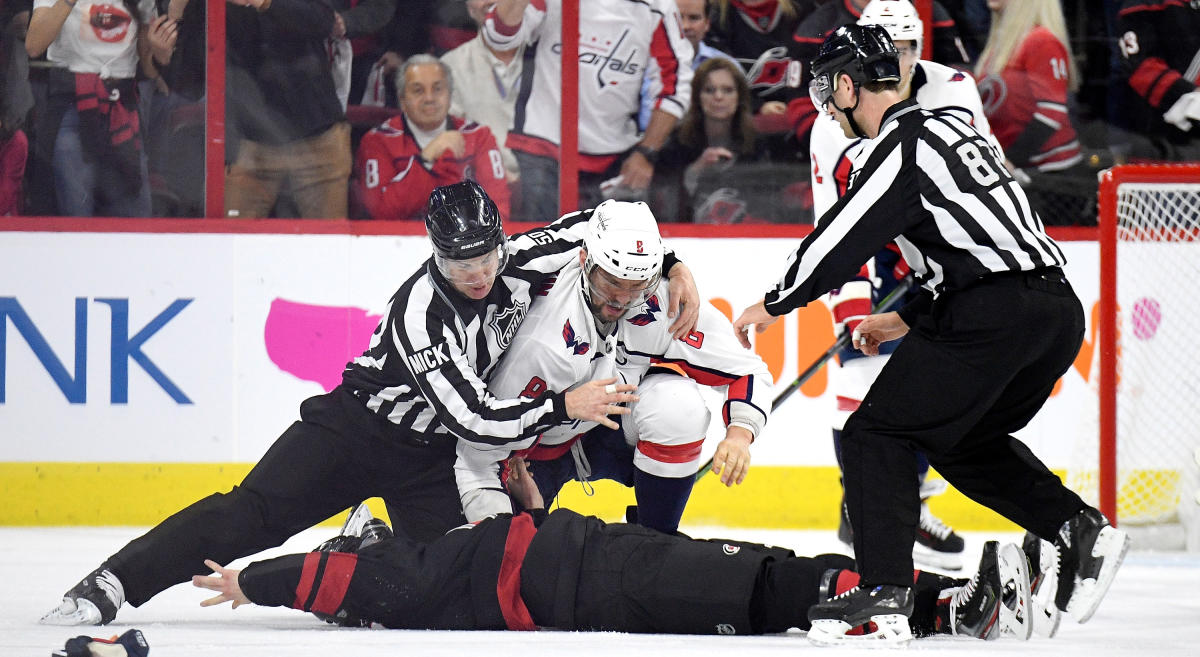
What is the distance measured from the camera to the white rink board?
4.02 metres

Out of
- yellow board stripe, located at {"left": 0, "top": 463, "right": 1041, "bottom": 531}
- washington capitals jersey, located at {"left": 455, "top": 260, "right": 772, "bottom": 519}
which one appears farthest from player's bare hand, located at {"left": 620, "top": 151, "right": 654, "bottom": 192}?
washington capitals jersey, located at {"left": 455, "top": 260, "right": 772, "bottom": 519}

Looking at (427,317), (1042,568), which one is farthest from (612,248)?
(1042,568)

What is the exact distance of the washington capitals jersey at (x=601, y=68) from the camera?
4367 millimetres

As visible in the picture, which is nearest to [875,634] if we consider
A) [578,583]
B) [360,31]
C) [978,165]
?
[578,583]

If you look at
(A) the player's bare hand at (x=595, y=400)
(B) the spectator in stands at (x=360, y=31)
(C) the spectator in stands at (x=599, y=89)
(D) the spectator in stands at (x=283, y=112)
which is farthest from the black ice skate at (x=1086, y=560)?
(B) the spectator in stands at (x=360, y=31)

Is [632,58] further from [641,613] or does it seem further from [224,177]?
[641,613]

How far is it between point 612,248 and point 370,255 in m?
1.85

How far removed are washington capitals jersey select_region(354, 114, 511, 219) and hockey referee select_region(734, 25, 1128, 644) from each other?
2.22m

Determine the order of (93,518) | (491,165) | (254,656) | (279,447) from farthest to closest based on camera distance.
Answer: (491,165) → (93,518) → (279,447) → (254,656)

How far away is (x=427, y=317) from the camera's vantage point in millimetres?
2576

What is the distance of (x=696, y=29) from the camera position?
4.39 metres

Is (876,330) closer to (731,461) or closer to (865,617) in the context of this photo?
(731,461)

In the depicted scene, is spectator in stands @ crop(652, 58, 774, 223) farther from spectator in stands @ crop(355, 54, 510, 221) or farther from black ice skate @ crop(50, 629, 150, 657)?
black ice skate @ crop(50, 629, 150, 657)

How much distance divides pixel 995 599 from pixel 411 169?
9.00ft
